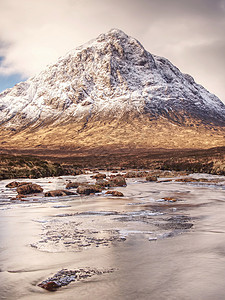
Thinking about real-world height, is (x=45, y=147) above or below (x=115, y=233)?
above

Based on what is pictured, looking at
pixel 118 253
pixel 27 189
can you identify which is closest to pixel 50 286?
pixel 118 253

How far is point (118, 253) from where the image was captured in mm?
7805

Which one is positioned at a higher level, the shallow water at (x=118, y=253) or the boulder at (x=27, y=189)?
the boulder at (x=27, y=189)

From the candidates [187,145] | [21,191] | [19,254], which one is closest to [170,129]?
[187,145]

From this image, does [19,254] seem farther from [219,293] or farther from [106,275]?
[219,293]

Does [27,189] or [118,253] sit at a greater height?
[27,189]

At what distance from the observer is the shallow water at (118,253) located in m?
5.65

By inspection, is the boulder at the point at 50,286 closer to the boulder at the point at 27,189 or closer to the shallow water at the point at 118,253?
the shallow water at the point at 118,253

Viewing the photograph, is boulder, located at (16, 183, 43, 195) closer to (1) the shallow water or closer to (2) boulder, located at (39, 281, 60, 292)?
(1) the shallow water

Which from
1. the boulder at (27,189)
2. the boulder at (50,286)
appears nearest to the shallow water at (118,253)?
the boulder at (50,286)

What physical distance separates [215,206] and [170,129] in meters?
181

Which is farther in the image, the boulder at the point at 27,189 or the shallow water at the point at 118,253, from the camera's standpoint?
the boulder at the point at 27,189

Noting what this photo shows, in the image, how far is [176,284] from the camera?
19.3 ft

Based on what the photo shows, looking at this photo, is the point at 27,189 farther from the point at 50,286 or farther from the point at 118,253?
the point at 50,286
